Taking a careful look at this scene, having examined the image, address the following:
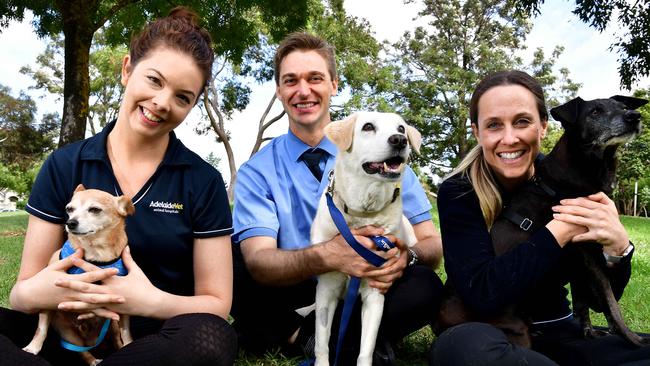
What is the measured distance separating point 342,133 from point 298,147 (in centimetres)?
63

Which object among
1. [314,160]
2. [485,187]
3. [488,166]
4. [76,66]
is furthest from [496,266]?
[76,66]

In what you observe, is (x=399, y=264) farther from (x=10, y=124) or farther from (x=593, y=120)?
(x=10, y=124)

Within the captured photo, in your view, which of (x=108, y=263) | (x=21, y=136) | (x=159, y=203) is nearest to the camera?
(x=108, y=263)

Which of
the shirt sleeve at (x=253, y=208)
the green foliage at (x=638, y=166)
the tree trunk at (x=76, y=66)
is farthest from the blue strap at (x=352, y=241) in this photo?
the green foliage at (x=638, y=166)

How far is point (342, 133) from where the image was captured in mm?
2971

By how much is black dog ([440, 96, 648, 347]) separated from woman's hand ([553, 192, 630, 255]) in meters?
0.11

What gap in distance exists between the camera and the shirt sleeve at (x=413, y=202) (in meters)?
3.59

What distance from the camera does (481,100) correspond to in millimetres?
2811

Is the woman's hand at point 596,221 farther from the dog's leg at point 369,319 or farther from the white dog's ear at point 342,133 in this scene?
the white dog's ear at point 342,133

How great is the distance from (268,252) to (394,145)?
0.98 metres

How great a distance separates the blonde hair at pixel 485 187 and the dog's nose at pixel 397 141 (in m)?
0.38

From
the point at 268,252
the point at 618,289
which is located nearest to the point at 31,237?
the point at 268,252

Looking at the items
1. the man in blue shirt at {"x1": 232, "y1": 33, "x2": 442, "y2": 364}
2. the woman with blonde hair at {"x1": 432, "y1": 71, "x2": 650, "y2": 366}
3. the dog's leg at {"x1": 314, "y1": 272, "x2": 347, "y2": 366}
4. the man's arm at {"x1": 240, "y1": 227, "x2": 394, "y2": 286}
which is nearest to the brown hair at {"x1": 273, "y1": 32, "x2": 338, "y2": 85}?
the man in blue shirt at {"x1": 232, "y1": 33, "x2": 442, "y2": 364}

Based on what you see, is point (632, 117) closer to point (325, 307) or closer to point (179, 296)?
point (325, 307)
